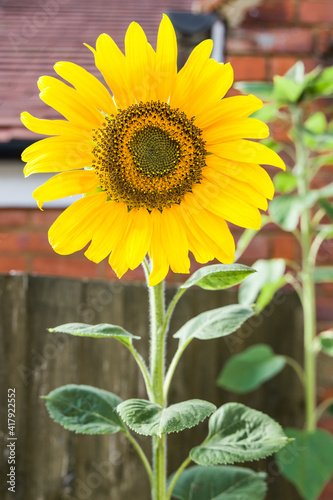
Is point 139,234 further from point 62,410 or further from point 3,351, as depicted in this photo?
point 3,351

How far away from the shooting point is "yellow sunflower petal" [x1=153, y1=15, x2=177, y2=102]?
59 centimetres

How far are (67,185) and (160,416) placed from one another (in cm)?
27

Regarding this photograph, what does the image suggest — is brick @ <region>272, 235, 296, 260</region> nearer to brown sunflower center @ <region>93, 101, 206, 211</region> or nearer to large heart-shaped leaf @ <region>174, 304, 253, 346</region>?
large heart-shaped leaf @ <region>174, 304, 253, 346</region>

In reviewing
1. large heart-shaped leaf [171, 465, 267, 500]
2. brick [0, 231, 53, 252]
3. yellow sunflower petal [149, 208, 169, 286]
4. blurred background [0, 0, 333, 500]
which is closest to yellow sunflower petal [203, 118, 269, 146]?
yellow sunflower petal [149, 208, 169, 286]

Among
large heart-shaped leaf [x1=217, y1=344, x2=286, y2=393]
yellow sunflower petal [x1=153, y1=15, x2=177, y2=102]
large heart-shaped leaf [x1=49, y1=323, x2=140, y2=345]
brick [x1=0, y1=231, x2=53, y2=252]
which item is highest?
brick [x1=0, y1=231, x2=53, y2=252]

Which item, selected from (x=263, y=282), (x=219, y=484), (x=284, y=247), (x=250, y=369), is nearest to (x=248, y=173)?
(x=219, y=484)

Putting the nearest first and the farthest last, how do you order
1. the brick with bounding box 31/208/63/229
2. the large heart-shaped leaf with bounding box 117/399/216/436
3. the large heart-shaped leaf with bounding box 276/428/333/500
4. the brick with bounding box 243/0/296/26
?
1. the large heart-shaped leaf with bounding box 117/399/216/436
2. the large heart-shaped leaf with bounding box 276/428/333/500
3. the brick with bounding box 243/0/296/26
4. the brick with bounding box 31/208/63/229

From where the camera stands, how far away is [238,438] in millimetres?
683

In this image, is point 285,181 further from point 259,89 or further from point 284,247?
point 284,247

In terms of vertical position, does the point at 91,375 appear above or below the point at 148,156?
below

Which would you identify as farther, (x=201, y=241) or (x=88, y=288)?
(x=88, y=288)

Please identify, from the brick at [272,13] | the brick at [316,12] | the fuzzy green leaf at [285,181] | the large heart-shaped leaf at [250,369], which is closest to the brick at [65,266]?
the large heart-shaped leaf at [250,369]

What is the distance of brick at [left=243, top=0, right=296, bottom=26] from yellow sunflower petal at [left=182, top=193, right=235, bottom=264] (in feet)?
4.51

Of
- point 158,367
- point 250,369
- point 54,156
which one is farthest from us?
point 250,369
